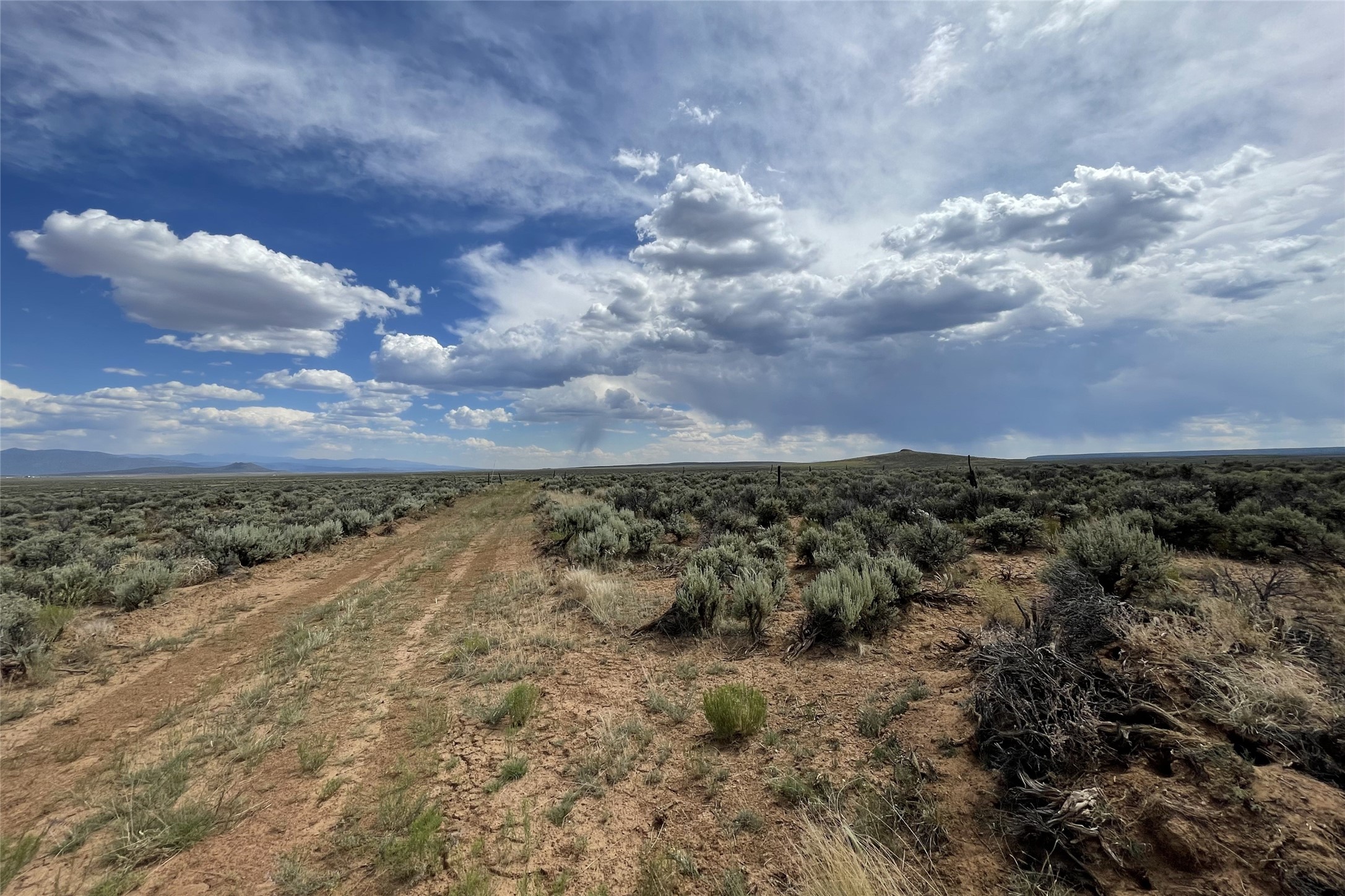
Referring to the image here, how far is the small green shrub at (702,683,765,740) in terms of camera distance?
199 inches

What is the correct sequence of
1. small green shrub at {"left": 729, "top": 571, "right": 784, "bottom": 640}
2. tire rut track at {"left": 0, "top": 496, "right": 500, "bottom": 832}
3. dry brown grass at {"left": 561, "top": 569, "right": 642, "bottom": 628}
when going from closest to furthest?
1. tire rut track at {"left": 0, "top": 496, "right": 500, "bottom": 832}
2. small green shrub at {"left": 729, "top": 571, "right": 784, "bottom": 640}
3. dry brown grass at {"left": 561, "top": 569, "right": 642, "bottom": 628}

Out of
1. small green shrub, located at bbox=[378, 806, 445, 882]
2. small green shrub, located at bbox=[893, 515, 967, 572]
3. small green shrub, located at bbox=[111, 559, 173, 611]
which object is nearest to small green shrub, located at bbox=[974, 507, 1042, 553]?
small green shrub, located at bbox=[893, 515, 967, 572]

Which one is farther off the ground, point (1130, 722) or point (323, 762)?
point (1130, 722)

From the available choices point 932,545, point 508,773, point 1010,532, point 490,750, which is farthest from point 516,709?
A: point 1010,532

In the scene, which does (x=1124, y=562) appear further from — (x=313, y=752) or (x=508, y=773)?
(x=313, y=752)

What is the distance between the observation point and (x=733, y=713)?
16.5ft

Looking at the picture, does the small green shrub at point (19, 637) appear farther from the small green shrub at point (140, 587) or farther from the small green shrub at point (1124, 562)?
the small green shrub at point (1124, 562)

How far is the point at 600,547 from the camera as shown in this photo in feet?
44.7

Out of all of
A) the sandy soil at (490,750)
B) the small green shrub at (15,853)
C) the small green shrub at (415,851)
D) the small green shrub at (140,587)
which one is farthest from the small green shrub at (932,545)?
the small green shrub at (140,587)

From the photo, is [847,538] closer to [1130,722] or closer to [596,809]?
[1130,722]

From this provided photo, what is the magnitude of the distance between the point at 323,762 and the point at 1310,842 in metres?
7.07

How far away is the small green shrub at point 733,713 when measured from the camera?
5.04 metres

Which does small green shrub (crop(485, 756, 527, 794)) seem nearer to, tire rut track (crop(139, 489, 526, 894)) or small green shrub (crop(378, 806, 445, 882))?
small green shrub (crop(378, 806, 445, 882))

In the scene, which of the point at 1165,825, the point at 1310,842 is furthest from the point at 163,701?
the point at 1310,842
